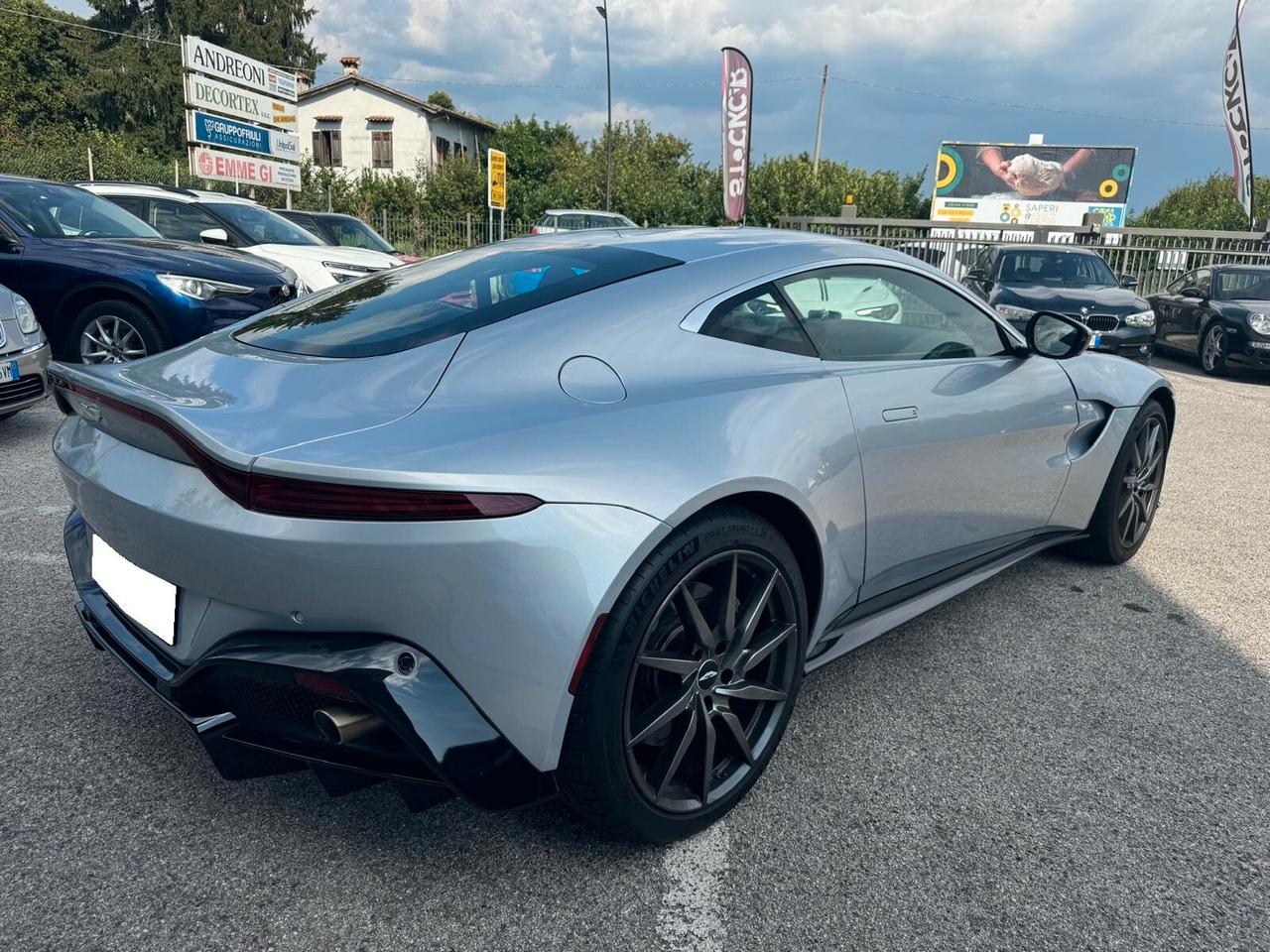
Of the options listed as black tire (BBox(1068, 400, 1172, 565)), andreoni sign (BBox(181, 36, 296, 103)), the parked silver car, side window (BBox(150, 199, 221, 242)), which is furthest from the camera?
andreoni sign (BBox(181, 36, 296, 103))

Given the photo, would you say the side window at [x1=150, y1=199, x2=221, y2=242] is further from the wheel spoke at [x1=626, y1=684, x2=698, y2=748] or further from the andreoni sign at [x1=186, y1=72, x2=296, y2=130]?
the andreoni sign at [x1=186, y1=72, x2=296, y2=130]

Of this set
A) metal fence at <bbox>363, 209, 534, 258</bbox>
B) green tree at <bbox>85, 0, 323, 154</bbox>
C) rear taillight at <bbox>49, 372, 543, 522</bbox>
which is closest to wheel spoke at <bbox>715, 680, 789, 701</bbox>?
rear taillight at <bbox>49, 372, 543, 522</bbox>

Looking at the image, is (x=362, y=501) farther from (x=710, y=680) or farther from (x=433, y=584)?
(x=710, y=680)

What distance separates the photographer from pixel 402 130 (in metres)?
44.0

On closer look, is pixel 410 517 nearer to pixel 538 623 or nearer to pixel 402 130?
pixel 538 623

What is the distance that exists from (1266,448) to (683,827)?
6762 millimetres

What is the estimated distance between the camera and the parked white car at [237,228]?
8805 mm

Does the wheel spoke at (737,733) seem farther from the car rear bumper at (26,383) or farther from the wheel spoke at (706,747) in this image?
the car rear bumper at (26,383)

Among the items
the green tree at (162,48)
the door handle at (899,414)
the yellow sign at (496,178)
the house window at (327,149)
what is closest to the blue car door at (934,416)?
the door handle at (899,414)

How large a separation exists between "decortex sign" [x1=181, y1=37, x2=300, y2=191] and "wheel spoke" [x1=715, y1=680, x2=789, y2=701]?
1981 centimetres

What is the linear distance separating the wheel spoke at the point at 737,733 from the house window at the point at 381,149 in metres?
46.7

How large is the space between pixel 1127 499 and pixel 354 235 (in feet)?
35.5


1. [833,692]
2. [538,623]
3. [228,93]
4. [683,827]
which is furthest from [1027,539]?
[228,93]

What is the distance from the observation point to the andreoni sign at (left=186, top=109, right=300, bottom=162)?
18.7 metres
